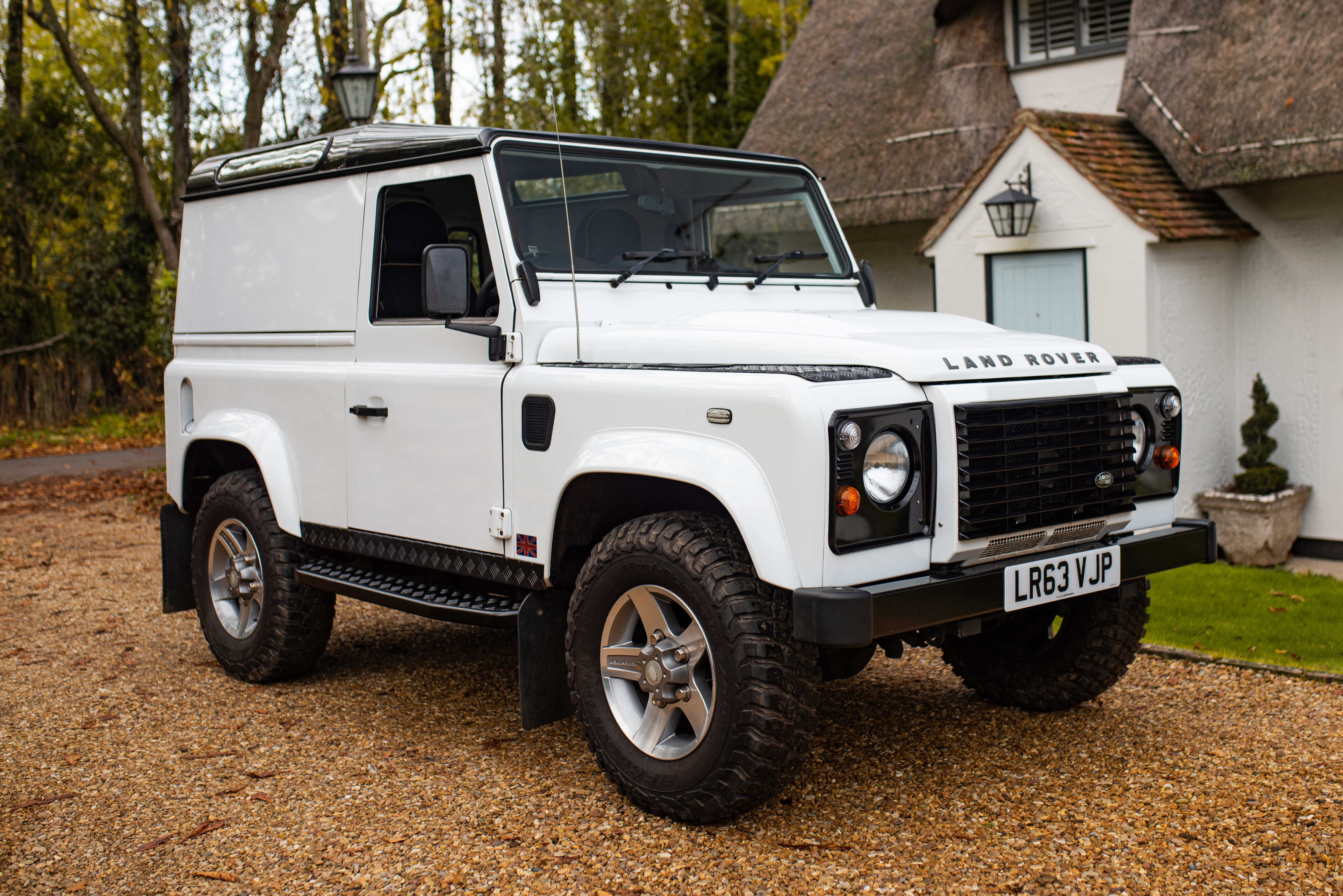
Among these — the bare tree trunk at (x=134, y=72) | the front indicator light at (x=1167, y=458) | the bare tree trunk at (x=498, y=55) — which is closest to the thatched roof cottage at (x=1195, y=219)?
the front indicator light at (x=1167, y=458)

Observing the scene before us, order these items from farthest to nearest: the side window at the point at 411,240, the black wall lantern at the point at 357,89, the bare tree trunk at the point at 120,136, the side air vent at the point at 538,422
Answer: the bare tree trunk at the point at 120,136
the black wall lantern at the point at 357,89
the side window at the point at 411,240
the side air vent at the point at 538,422

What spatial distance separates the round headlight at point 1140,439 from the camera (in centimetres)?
422

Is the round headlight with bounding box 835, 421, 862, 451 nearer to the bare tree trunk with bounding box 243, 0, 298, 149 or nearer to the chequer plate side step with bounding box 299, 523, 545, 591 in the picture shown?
the chequer plate side step with bounding box 299, 523, 545, 591

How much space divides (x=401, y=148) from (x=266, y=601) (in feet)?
6.83

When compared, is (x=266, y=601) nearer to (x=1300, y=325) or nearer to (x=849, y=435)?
(x=849, y=435)

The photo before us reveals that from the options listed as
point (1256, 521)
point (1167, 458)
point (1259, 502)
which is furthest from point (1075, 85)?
point (1167, 458)

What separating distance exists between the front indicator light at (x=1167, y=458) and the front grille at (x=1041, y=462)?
27 cm

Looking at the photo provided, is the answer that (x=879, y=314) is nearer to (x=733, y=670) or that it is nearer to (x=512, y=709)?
(x=733, y=670)

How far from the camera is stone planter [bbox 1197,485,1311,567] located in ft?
30.1

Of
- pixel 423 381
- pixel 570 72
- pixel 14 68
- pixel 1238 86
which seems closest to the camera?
pixel 423 381

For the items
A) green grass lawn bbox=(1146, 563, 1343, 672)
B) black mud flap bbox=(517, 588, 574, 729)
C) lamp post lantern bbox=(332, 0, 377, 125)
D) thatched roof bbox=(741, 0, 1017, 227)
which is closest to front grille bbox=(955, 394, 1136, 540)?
black mud flap bbox=(517, 588, 574, 729)

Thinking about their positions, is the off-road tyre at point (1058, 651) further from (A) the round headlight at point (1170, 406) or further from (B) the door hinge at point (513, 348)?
(B) the door hinge at point (513, 348)

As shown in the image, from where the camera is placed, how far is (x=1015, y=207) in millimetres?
9789

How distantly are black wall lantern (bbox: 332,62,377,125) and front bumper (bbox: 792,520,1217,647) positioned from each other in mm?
7967
